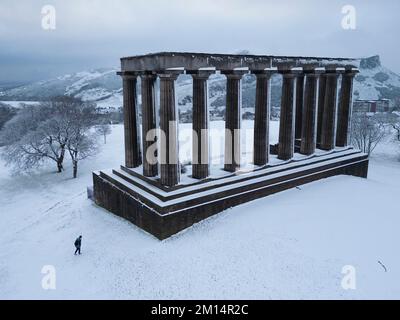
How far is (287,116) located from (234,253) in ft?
38.0

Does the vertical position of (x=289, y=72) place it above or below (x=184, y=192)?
above

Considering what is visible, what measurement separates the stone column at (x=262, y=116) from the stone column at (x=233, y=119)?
5.72 feet

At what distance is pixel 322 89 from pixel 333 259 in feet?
55.9

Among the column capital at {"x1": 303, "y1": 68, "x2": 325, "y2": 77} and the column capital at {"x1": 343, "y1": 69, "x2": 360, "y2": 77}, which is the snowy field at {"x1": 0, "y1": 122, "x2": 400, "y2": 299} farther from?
the column capital at {"x1": 343, "y1": 69, "x2": 360, "y2": 77}

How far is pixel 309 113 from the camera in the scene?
79.9 ft

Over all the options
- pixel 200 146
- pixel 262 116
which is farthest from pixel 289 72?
pixel 200 146

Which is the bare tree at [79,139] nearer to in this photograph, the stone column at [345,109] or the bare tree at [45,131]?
the bare tree at [45,131]

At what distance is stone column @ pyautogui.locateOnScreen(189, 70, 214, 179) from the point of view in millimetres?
17594

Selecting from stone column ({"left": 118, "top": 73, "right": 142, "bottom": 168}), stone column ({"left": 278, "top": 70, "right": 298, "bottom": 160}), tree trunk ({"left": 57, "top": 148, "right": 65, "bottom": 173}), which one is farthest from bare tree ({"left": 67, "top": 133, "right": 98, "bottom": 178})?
stone column ({"left": 278, "top": 70, "right": 298, "bottom": 160})

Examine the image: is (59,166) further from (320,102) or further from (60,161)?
(320,102)

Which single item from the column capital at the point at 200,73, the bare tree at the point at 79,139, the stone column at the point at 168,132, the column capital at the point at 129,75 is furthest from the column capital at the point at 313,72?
the bare tree at the point at 79,139

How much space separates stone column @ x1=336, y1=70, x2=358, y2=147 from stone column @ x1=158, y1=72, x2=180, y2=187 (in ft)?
55.6

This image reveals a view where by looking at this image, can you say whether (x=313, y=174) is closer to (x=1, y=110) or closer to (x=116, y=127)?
(x=116, y=127)

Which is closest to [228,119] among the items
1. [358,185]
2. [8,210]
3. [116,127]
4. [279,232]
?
[279,232]
